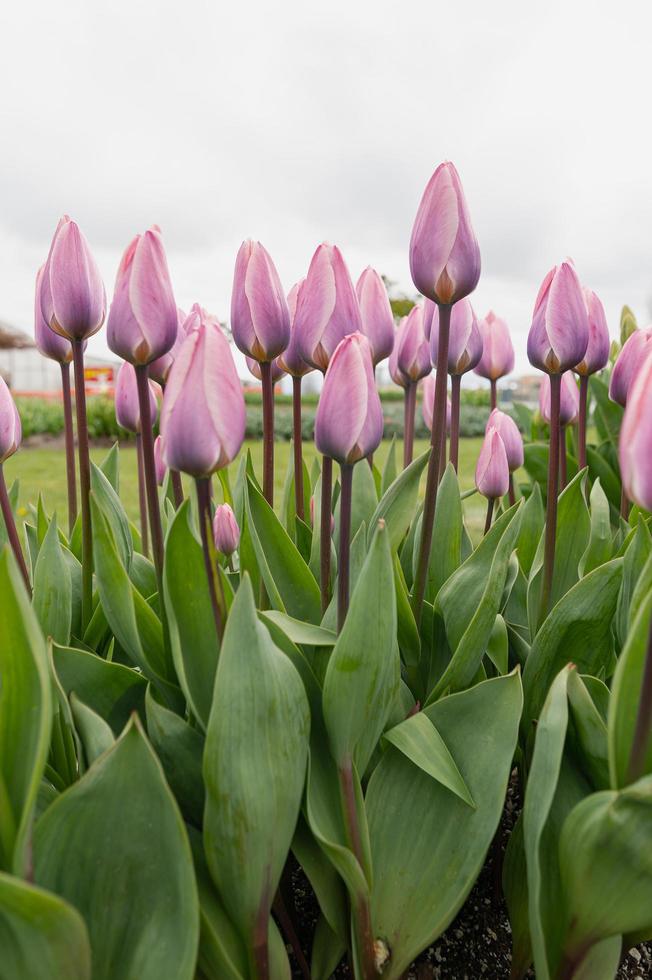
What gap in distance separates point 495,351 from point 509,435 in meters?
0.29

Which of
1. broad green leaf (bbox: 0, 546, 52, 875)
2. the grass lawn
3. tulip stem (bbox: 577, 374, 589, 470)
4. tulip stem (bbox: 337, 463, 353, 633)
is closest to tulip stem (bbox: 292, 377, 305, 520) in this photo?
tulip stem (bbox: 337, 463, 353, 633)

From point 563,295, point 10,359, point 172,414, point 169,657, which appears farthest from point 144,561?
point 10,359

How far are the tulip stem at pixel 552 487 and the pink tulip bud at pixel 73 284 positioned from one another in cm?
73

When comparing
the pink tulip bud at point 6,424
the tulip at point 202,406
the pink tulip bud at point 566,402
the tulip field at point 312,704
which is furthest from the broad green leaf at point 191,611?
the pink tulip bud at point 566,402

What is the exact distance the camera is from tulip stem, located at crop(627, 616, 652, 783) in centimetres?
74

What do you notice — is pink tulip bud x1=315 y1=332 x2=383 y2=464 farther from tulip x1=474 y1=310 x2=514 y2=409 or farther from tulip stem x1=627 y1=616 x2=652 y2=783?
tulip x1=474 y1=310 x2=514 y2=409

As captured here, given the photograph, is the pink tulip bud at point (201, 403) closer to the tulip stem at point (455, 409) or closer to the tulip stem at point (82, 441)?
the tulip stem at point (82, 441)

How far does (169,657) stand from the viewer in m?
1.10

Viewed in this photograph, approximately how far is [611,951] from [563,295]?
911mm

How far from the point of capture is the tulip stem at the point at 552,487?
3.99ft

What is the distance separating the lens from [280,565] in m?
1.25

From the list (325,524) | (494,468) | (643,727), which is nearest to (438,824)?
(643,727)

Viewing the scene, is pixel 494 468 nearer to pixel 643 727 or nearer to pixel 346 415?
pixel 346 415

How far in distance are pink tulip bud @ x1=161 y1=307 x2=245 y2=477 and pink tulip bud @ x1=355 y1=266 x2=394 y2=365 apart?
1.93 ft
